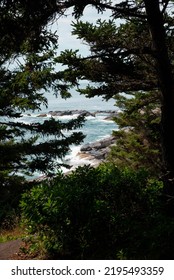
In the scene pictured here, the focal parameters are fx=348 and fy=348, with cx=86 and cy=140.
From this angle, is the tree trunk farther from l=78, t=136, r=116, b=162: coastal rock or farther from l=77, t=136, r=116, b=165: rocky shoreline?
l=78, t=136, r=116, b=162: coastal rock

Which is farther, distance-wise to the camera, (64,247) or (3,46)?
(3,46)

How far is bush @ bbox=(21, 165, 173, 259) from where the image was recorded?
5176mm

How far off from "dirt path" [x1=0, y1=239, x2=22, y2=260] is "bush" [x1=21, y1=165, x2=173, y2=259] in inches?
33.3

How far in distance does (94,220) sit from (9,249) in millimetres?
1956

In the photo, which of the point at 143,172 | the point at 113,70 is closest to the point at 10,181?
the point at 113,70

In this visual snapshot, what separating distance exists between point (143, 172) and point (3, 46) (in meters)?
3.68

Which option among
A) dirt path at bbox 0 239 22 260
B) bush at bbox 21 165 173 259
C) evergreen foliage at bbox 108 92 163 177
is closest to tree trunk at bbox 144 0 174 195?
bush at bbox 21 165 173 259

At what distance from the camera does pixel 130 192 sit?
5.98m

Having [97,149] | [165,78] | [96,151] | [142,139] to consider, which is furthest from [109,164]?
[97,149]

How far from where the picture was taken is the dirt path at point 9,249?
598 cm

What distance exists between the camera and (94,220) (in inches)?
210

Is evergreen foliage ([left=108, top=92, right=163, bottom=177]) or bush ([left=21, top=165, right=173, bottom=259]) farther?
evergreen foliage ([left=108, top=92, right=163, bottom=177])

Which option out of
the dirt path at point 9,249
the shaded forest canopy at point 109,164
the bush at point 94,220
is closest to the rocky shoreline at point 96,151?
the shaded forest canopy at point 109,164
